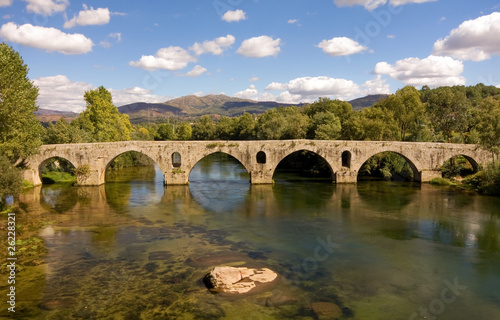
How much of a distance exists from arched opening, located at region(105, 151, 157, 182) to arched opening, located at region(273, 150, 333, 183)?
54.6ft

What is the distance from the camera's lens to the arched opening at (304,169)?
43.4m

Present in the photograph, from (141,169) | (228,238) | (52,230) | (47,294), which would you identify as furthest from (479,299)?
(141,169)

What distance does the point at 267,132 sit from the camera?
54719mm

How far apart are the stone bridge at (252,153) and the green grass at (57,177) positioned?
8.57 ft

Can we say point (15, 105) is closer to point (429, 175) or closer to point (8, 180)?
point (8, 180)

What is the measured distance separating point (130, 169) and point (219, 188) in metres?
21.3

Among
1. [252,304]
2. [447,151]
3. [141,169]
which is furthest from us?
[141,169]

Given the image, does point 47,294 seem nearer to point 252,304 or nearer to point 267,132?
point 252,304

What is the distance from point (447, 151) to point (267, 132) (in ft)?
82.0

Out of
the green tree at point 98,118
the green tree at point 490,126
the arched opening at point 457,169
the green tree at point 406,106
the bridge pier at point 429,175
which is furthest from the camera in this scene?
the green tree at point 98,118

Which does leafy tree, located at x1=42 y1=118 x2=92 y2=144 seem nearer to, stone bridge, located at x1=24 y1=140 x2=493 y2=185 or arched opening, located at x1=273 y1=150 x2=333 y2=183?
stone bridge, located at x1=24 y1=140 x2=493 y2=185

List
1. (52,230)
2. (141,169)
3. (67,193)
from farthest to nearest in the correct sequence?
(141,169) < (67,193) < (52,230)

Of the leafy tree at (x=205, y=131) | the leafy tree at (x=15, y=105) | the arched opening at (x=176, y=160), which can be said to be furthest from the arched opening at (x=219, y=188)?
the leafy tree at (x=205, y=131)

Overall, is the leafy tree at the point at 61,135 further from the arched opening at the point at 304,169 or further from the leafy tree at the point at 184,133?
the leafy tree at the point at 184,133
